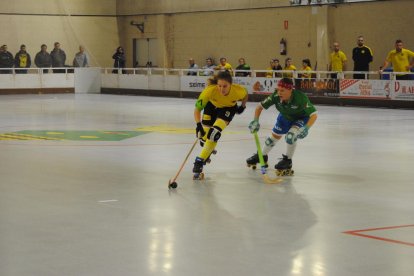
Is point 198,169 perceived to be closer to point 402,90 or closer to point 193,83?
point 402,90

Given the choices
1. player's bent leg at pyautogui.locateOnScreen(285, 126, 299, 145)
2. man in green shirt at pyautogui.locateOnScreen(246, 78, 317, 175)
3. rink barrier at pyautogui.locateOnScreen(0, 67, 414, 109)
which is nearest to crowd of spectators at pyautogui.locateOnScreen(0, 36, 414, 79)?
rink barrier at pyautogui.locateOnScreen(0, 67, 414, 109)

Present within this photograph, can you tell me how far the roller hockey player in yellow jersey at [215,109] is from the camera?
1141 cm

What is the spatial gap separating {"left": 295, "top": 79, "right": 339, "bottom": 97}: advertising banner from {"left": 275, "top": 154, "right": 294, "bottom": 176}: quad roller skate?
672 inches

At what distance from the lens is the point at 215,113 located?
12148 mm

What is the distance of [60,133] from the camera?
59.8 ft

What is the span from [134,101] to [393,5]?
984 cm

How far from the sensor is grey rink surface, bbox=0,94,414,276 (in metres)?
6.68

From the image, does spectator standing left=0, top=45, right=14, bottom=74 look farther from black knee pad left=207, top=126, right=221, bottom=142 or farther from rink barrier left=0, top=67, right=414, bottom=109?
black knee pad left=207, top=126, right=221, bottom=142

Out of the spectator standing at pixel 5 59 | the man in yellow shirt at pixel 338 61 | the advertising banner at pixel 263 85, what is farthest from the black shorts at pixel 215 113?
the spectator standing at pixel 5 59

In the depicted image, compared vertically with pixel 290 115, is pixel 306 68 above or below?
above

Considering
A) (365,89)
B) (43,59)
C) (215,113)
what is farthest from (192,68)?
(215,113)

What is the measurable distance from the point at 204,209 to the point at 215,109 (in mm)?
3156

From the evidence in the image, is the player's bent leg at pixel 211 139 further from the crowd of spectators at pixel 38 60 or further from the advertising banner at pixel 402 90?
the crowd of spectators at pixel 38 60

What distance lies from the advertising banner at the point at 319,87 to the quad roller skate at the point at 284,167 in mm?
17066
